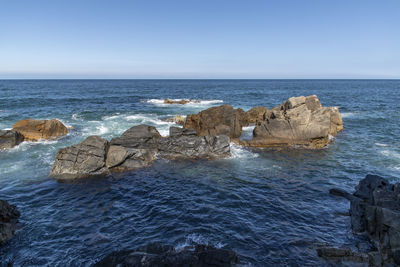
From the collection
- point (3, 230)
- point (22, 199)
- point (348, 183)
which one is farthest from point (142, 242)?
point (348, 183)

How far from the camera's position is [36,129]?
3247cm

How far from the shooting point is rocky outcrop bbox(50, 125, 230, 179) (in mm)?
22438

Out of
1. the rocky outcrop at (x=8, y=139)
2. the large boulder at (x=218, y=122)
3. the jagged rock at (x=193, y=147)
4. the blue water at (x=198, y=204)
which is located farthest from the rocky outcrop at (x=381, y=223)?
the rocky outcrop at (x=8, y=139)

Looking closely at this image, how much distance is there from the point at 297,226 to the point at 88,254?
38.3 ft

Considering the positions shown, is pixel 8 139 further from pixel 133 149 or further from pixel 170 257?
pixel 170 257

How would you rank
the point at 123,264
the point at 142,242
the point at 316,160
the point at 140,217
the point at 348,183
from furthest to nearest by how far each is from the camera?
the point at 316,160 → the point at 348,183 → the point at 140,217 → the point at 142,242 → the point at 123,264

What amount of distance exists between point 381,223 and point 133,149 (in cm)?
2040

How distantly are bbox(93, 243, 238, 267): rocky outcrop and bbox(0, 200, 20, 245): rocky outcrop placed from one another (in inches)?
244

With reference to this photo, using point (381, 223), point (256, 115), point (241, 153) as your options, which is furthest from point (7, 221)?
point (256, 115)

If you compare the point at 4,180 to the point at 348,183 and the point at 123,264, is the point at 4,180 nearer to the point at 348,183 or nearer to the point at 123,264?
the point at 123,264

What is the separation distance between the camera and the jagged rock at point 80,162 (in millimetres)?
22109

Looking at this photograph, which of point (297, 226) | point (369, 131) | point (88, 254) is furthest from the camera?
point (369, 131)

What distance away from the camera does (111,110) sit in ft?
187

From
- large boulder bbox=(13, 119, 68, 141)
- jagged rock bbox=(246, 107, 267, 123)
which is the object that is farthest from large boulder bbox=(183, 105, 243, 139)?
large boulder bbox=(13, 119, 68, 141)
